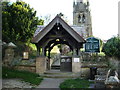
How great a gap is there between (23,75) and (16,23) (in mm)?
11915

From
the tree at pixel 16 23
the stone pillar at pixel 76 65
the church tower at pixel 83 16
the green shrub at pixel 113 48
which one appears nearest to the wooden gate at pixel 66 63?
the stone pillar at pixel 76 65

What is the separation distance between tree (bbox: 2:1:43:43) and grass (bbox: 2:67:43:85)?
27.4 ft

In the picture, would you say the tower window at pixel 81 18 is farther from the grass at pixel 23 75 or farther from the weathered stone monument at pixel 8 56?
the grass at pixel 23 75

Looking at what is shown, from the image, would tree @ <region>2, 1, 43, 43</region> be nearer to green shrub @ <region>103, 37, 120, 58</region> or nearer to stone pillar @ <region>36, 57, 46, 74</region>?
stone pillar @ <region>36, 57, 46, 74</region>

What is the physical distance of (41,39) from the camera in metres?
14.4

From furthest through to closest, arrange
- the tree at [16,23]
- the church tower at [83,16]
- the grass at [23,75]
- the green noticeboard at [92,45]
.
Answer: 1. the church tower at [83,16]
2. the tree at [16,23]
3. the green noticeboard at [92,45]
4. the grass at [23,75]

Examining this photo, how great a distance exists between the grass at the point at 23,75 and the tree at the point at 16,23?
8.34m

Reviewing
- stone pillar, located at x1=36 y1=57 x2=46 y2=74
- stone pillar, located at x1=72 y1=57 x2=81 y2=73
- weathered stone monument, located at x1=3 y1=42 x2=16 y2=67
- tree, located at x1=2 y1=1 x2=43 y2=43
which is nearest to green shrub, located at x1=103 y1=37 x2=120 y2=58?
stone pillar, located at x1=72 y1=57 x2=81 y2=73

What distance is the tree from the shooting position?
22.1 m

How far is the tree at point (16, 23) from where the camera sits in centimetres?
2214

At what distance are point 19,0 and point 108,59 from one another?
1845 centimetres

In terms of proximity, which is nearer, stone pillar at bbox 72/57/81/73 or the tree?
stone pillar at bbox 72/57/81/73

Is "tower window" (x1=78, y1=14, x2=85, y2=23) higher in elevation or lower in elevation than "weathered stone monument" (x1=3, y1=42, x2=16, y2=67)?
higher

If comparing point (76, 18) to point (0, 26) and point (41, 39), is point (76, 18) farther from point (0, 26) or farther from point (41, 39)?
point (41, 39)
